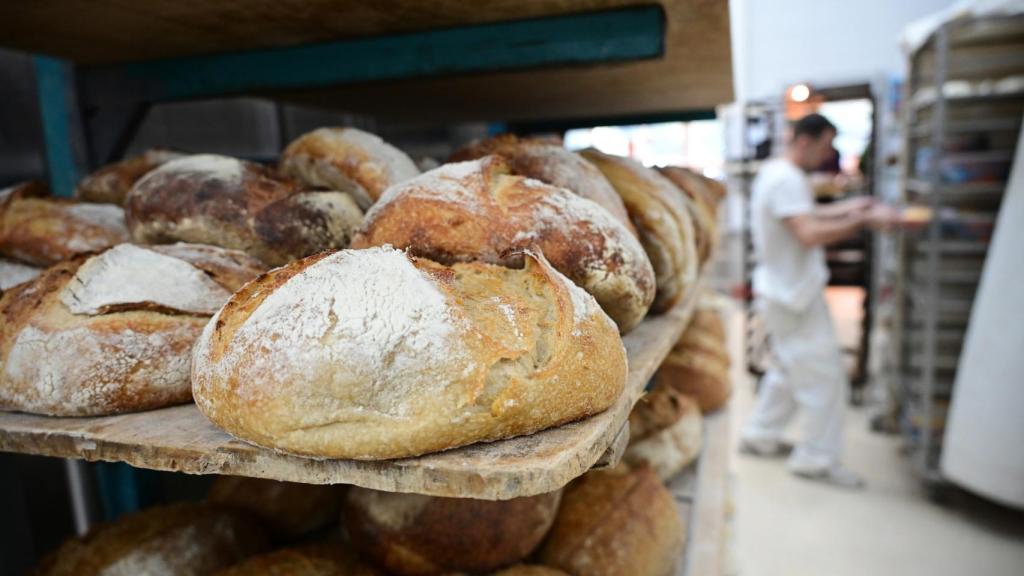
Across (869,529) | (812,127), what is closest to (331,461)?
(869,529)

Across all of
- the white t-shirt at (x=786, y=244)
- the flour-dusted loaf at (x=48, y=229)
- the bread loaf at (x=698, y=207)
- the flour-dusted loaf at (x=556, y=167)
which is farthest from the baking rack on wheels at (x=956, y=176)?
the flour-dusted loaf at (x=48, y=229)

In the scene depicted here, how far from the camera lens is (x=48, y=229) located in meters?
1.11

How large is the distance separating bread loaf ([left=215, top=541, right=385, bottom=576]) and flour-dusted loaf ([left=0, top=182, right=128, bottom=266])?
55 cm

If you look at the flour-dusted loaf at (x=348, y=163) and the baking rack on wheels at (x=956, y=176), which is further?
the baking rack on wheels at (x=956, y=176)

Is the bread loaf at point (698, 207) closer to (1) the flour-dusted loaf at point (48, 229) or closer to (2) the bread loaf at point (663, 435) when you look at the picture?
(2) the bread loaf at point (663, 435)

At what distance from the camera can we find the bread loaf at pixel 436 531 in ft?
3.62

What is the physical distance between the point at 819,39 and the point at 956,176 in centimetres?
563

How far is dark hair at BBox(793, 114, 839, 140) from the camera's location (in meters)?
3.68

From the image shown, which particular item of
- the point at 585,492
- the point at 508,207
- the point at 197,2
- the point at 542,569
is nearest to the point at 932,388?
the point at 585,492

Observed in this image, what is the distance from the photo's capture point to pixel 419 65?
4.69 ft

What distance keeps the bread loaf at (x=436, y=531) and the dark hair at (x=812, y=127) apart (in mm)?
3170

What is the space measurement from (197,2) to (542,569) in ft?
3.62

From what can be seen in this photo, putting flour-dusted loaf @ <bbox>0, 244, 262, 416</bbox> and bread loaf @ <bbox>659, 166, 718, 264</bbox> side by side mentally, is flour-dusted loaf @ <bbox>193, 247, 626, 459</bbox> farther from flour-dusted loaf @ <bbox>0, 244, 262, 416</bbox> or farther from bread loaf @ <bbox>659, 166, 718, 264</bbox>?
bread loaf @ <bbox>659, 166, 718, 264</bbox>

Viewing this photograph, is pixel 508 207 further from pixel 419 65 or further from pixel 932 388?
pixel 932 388
